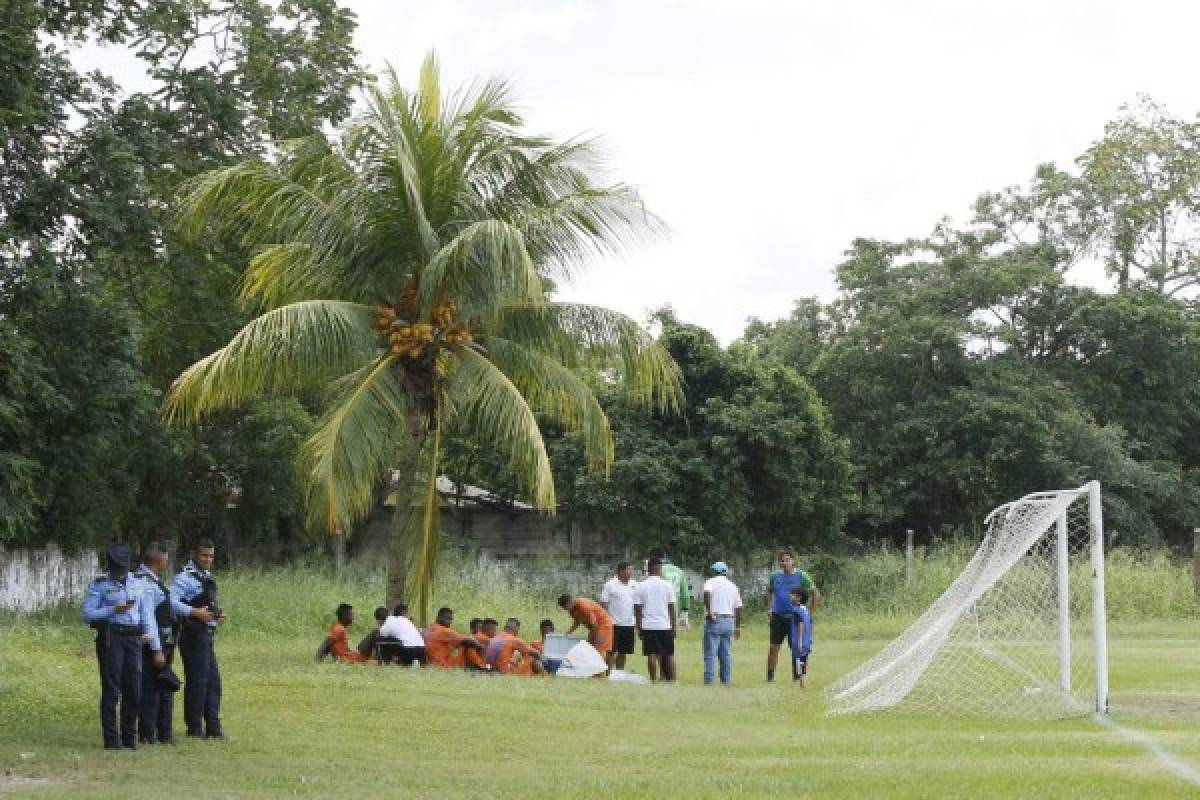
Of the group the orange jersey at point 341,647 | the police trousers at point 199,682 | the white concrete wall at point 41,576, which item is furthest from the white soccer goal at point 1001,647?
the white concrete wall at point 41,576

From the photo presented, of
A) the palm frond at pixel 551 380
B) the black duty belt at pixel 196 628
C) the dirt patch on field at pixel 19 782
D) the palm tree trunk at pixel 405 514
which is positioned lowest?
the dirt patch on field at pixel 19 782

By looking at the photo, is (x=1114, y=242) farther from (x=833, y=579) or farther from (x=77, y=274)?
(x=77, y=274)

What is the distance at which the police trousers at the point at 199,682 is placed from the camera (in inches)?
548

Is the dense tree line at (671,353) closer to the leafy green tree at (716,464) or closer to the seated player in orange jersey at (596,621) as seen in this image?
the leafy green tree at (716,464)

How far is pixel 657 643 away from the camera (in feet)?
70.1

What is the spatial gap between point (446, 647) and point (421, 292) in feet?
14.5

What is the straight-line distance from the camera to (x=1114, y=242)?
168ft

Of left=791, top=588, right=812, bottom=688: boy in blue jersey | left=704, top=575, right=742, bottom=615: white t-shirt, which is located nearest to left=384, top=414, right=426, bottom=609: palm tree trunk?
left=704, top=575, right=742, bottom=615: white t-shirt

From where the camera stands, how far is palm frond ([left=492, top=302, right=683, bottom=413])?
2197cm

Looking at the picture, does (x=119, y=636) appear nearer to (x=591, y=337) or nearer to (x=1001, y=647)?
(x=591, y=337)

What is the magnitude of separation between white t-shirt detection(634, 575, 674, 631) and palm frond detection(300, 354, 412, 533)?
3642 mm

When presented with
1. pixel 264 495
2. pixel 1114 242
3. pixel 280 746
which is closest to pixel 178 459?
pixel 264 495

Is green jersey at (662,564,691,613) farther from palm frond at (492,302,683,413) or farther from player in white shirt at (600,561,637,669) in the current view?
palm frond at (492,302,683,413)

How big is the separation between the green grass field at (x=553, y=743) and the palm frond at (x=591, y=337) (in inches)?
159
